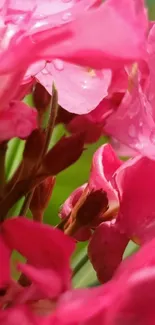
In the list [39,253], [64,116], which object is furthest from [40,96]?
[39,253]

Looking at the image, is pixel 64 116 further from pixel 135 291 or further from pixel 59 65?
pixel 135 291

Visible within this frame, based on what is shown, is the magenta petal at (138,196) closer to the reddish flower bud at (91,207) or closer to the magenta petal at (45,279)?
the reddish flower bud at (91,207)

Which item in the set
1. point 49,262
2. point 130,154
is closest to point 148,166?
point 130,154

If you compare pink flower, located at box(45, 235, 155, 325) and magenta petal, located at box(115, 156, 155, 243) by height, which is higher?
pink flower, located at box(45, 235, 155, 325)

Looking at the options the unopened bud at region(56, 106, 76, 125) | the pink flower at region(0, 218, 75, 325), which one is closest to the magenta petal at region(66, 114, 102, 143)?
the unopened bud at region(56, 106, 76, 125)

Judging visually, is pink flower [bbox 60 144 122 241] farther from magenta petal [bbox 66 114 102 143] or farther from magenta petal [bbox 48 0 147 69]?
magenta petal [bbox 48 0 147 69]

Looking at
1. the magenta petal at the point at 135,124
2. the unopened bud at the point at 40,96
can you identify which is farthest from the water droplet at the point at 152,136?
the unopened bud at the point at 40,96

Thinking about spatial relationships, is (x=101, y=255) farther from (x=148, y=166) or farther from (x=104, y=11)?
(x=104, y=11)
